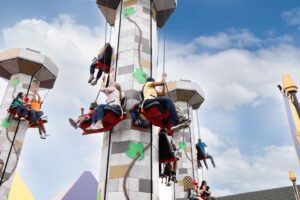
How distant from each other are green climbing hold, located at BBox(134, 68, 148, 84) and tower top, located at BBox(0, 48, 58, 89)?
937 centimetres

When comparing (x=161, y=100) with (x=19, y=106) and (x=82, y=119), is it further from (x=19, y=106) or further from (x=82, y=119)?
(x=19, y=106)

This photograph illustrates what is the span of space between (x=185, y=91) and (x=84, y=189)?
1225 cm

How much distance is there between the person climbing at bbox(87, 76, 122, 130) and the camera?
21.7 feet

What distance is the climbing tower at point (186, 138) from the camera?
1560cm

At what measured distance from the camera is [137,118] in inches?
286

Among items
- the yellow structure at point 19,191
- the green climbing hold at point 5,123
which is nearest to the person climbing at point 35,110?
the green climbing hold at point 5,123

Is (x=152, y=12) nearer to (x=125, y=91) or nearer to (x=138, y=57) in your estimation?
(x=138, y=57)

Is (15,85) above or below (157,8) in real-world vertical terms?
below

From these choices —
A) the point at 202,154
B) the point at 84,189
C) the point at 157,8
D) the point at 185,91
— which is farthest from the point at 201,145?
the point at 84,189

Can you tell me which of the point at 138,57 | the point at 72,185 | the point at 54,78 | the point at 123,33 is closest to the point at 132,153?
the point at 138,57

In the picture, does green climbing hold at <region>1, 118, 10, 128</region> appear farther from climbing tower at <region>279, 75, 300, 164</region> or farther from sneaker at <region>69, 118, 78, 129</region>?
climbing tower at <region>279, 75, 300, 164</region>

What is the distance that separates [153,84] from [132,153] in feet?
6.13

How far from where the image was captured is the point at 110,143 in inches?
285

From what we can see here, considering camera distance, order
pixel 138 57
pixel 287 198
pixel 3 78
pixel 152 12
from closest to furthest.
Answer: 1. pixel 138 57
2. pixel 152 12
3. pixel 3 78
4. pixel 287 198
